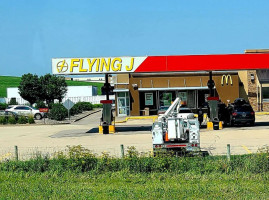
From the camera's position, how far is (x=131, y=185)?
1255 centimetres

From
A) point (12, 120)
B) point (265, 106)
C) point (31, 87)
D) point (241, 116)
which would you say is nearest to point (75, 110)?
point (12, 120)

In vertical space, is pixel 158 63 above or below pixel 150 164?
above

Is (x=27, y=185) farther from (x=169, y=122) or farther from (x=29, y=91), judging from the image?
(x=29, y=91)

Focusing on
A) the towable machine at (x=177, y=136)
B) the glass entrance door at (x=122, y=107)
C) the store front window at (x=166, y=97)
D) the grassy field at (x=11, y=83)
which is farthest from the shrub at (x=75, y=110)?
the grassy field at (x=11, y=83)

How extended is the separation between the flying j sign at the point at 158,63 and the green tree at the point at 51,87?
51045mm

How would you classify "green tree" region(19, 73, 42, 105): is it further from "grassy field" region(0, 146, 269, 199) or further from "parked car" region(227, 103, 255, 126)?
"grassy field" region(0, 146, 269, 199)

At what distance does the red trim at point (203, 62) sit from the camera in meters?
29.8

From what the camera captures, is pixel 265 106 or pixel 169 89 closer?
pixel 169 89

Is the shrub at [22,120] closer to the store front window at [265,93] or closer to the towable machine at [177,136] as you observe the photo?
the store front window at [265,93]

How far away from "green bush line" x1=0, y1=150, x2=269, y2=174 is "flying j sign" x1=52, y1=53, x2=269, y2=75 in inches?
586

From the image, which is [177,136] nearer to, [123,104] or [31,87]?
[123,104]

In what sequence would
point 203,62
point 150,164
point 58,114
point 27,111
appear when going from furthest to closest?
Result: point 27,111 → point 58,114 → point 203,62 → point 150,164

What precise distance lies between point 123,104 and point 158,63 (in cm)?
2357

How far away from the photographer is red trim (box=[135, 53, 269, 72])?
97.9 feet
